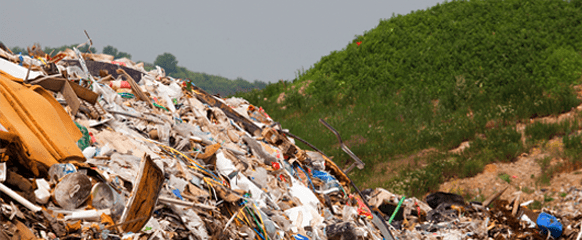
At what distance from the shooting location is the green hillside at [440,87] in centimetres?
1459

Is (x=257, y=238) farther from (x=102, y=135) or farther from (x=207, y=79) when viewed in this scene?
(x=207, y=79)

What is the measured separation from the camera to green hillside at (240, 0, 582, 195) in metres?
14.6

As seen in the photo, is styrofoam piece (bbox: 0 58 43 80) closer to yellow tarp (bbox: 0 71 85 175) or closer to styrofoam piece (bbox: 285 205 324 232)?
yellow tarp (bbox: 0 71 85 175)

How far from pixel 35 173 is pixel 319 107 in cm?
1679

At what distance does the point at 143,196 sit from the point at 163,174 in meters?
0.50

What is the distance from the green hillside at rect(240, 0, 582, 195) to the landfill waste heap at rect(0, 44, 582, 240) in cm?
457

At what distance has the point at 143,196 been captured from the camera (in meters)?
3.64

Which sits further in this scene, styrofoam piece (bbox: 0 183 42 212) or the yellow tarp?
the yellow tarp

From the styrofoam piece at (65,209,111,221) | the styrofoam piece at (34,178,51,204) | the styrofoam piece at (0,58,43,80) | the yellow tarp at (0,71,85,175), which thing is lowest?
the styrofoam piece at (65,209,111,221)

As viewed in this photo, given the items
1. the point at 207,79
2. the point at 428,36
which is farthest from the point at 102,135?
the point at 207,79

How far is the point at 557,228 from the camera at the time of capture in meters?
8.26

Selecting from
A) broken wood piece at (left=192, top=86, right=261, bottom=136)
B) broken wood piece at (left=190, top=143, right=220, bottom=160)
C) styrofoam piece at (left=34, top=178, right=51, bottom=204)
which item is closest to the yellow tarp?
styrofoam piece at (left=34, top=178, right=51, bottom=204)

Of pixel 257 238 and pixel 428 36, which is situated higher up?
pixel 428 36

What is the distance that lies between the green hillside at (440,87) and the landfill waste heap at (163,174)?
15.0 ft
